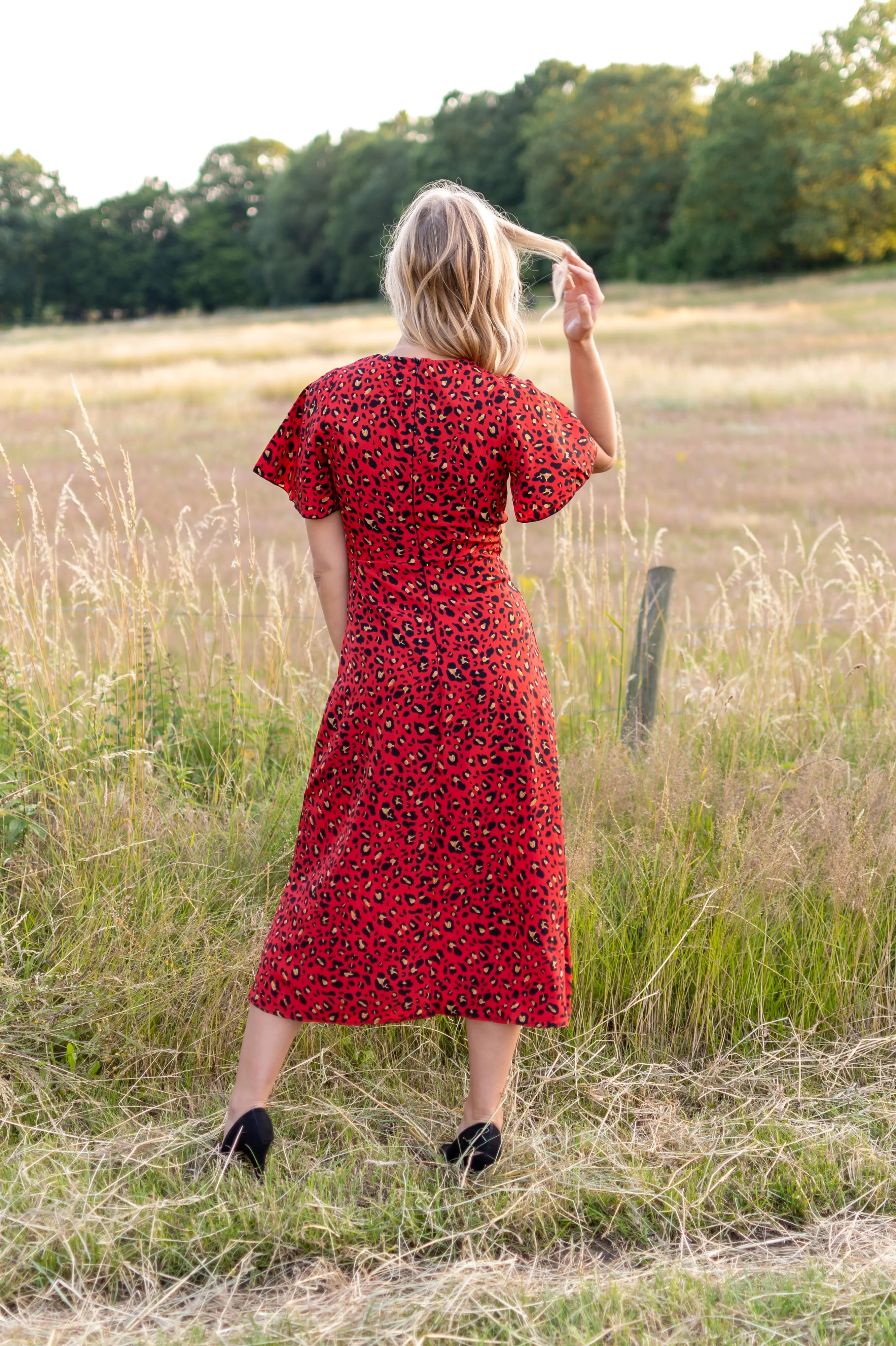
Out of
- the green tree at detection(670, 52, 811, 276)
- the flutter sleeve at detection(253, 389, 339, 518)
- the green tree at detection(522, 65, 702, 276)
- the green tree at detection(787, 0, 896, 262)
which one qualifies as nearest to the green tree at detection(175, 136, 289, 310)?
the green tree at detection(522, 65, 702, 276)

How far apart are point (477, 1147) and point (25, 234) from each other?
72535 mm

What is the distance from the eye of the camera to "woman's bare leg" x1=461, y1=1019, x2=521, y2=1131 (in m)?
2.13

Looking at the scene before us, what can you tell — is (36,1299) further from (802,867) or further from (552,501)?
(802,867)

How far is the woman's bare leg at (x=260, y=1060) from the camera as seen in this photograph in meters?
2.09

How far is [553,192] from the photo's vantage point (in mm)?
58500

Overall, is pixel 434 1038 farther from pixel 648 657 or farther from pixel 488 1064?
pixel 648 657

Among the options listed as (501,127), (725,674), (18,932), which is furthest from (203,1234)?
(501,127)

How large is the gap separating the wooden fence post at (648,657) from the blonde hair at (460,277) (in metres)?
1.79

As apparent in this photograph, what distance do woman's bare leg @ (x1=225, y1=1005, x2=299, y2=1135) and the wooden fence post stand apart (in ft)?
5.94

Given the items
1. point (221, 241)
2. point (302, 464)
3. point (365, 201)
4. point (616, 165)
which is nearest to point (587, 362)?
point (302, 464)

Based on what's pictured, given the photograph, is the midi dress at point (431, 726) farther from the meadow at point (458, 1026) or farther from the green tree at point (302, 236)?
the green tree at point (302, 236)

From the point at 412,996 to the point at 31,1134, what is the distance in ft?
2.89

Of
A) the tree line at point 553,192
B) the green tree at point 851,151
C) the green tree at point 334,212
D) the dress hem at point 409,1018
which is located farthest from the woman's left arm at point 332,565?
the green tree at point 334,212

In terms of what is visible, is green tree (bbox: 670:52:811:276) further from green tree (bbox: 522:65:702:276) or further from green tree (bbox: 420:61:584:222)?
green tree (bbox: 420:61:584:222)
